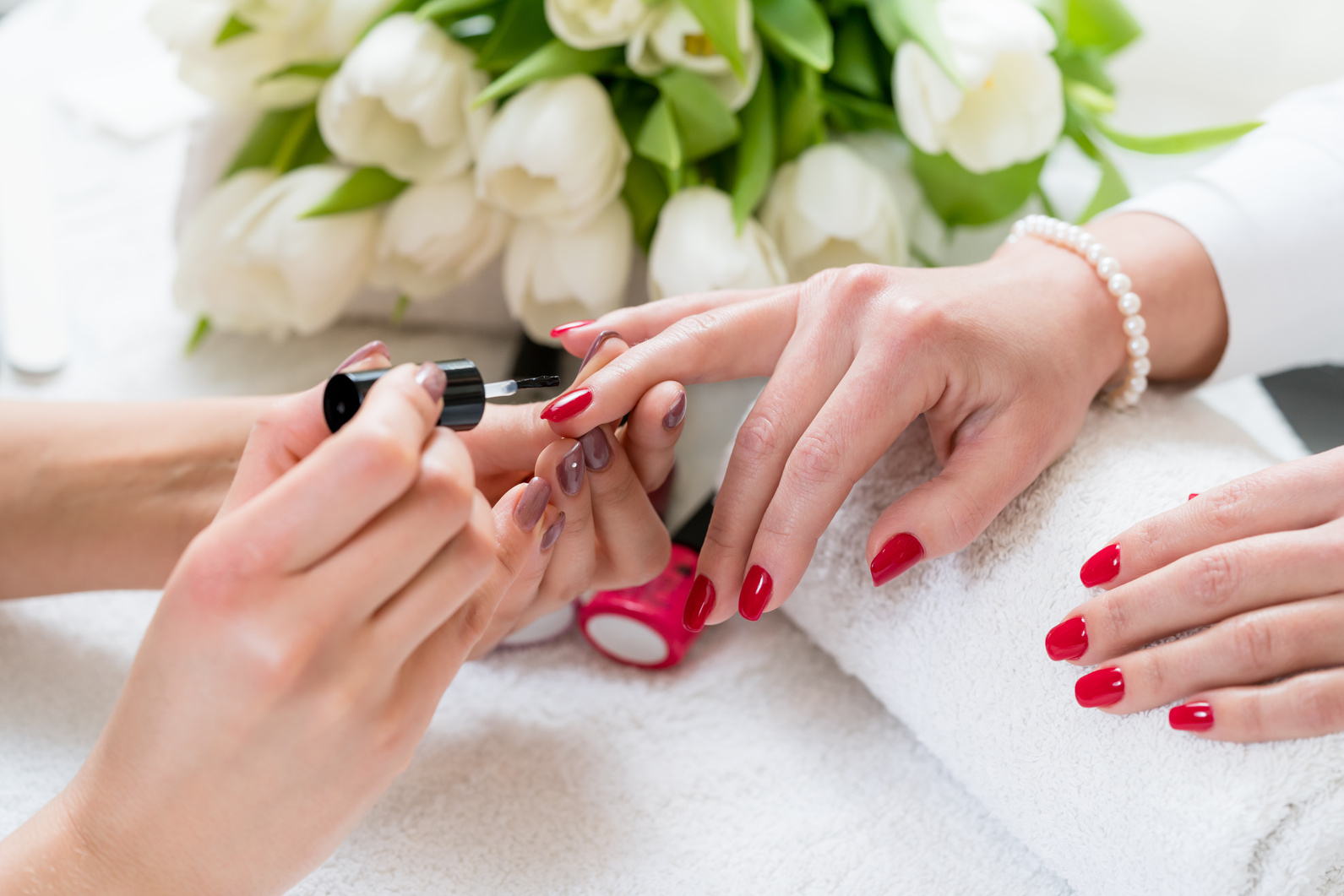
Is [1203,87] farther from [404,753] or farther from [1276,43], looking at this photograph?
[404,753]

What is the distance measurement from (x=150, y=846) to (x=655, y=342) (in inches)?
13.4

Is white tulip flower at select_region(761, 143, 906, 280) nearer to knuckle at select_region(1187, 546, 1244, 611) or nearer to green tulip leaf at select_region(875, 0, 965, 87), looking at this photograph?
green tulip leaf at select_region(875, 0, 965, 87)

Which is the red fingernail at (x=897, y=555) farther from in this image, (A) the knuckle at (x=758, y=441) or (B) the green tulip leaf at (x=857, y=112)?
(B) the green tulip leaf at (x=857, y=112)

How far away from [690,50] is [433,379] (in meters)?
0.43

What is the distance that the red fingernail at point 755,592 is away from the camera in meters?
0.55

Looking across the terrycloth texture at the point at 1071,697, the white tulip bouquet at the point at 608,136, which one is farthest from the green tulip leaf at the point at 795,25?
the terrycloth texture at the point at 1071,697

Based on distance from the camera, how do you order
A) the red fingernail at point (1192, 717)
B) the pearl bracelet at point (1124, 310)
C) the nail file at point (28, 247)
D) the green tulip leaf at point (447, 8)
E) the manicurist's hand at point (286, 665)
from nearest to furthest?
the manicurist's hand at point (286, 665)
the red fingernail at point (1192, 717)
the pearl bracelet at point (1124, 310)
the green tulip leaf at point (447, 8)
the nail file at point (28, 247)

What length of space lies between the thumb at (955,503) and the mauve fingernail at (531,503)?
0.61 ft

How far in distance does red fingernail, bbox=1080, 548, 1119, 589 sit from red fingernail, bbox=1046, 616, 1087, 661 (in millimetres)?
25

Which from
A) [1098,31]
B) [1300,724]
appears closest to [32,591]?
[1300,724]

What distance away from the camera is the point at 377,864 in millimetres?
563

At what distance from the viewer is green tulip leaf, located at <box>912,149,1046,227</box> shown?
81 cm

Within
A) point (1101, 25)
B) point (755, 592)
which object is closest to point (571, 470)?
point (755, 592)

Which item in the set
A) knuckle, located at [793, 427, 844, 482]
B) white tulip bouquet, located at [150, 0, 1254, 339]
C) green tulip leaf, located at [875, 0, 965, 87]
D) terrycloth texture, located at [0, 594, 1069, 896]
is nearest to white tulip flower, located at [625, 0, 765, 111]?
white tulip bouquet, located at [150, 0, 1254, 339]
